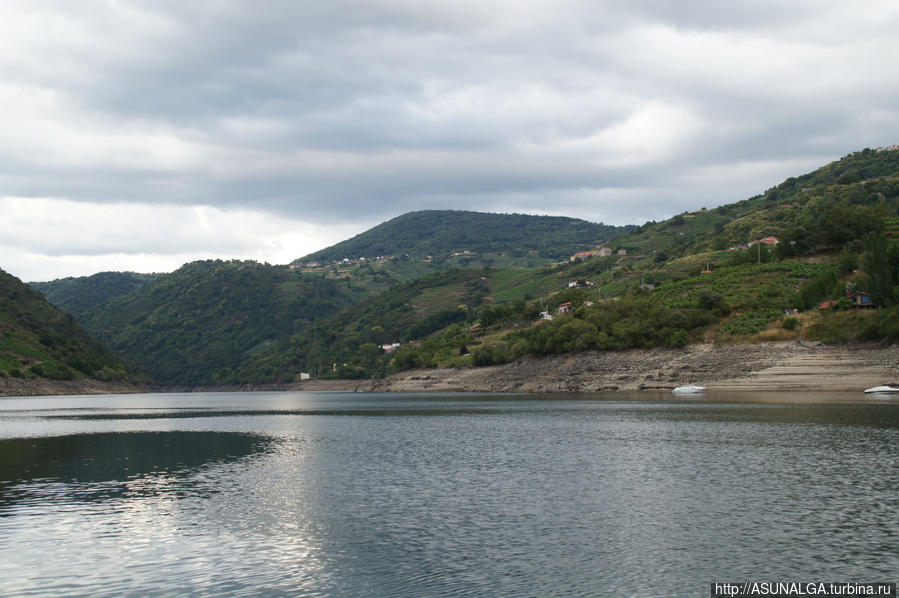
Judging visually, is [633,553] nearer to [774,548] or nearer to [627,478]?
[774,548]

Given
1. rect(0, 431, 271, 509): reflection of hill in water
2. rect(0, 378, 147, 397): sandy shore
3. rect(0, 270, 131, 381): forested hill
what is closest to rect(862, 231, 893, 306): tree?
rect(0, 431, 271, 509): reflection of hill in water

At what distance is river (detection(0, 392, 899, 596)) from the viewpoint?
722 inches

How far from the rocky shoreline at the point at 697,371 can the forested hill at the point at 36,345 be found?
11594 millimetres

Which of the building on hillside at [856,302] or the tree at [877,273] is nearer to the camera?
the tree at [877,273]

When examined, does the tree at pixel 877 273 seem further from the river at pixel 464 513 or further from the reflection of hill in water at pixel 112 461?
the reflection of hill in water at pixel 112 461

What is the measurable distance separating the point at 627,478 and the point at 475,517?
33.3 feet

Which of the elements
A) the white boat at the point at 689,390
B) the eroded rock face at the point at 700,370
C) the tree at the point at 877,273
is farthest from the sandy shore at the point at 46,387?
the tree at the point at 877,273

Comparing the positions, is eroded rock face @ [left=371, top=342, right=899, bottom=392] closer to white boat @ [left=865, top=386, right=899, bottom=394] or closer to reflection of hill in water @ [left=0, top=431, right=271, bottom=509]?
white boat @ [left=865, top=386, right=899, bottom=394]

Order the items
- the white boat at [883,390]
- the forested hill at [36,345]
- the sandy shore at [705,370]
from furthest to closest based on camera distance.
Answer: the forested hill at [36,345], the sandy shore at [705,370], the white boat at [883,390]

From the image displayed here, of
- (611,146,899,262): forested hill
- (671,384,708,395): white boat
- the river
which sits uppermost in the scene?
(611,146,899,262): forested hill

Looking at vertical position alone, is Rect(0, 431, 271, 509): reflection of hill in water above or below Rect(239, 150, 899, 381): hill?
below

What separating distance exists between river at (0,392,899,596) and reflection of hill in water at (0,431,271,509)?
0.26 metres

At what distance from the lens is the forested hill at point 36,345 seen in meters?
159

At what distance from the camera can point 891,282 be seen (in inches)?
3504
